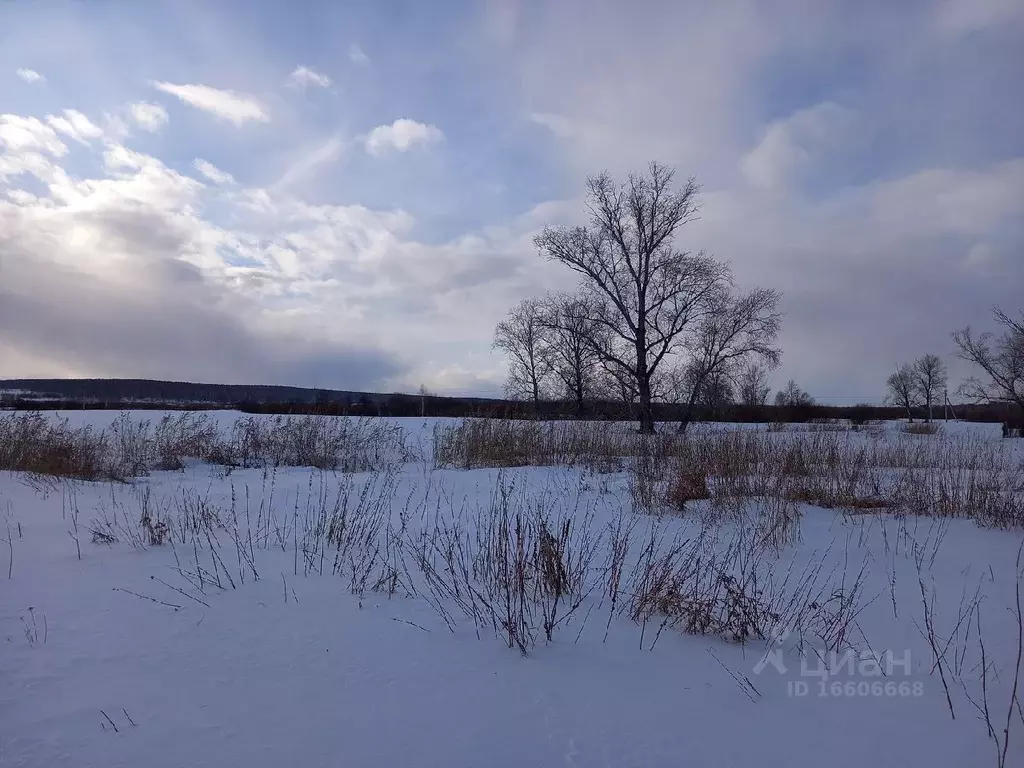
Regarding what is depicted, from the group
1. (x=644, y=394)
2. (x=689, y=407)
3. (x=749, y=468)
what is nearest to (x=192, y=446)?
(x=749, y=468)

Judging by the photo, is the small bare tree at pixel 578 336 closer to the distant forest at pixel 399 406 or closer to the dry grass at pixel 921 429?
the distant forest at pixel 399 406

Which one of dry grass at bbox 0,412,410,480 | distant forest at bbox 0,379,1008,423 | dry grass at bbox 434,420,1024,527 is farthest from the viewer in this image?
distant forest at bbox 0,379,1008,423

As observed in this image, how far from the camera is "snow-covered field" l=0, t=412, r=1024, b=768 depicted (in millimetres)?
2369

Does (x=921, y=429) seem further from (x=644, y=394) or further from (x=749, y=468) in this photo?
(x=749, y=468)

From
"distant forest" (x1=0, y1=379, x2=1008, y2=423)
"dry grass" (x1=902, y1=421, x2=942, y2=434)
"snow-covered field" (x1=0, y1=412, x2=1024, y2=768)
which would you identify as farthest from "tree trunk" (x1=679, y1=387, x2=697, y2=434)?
"snow-covered field" (x1=0, y1=412, x2=1024, y2=768)

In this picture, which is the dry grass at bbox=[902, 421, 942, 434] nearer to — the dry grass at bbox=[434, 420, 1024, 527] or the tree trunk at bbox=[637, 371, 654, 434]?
the dry grass at bbox=[434, 420, 1024, 527]

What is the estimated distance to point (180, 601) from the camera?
12.1 feet

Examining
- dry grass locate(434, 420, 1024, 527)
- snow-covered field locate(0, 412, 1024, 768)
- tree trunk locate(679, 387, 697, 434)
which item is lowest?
snow-covered field locate(0, 412, 1024, 768)

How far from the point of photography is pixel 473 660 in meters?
3.13

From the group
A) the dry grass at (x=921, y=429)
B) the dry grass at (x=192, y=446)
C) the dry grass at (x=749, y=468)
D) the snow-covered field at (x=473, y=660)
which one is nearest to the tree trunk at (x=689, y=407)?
the dry grass at (x=921, y=429)

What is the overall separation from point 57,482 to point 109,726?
831cm

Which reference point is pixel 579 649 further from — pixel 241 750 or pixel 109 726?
pixel 109 726

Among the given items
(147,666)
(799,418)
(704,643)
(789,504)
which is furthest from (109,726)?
(799,418)

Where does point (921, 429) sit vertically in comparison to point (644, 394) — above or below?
below
